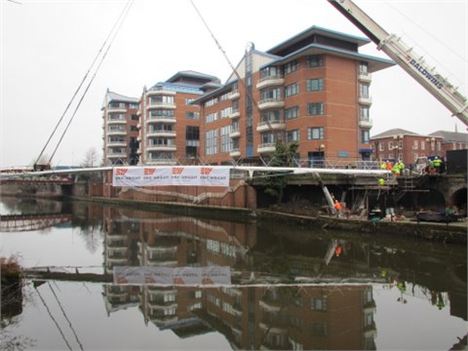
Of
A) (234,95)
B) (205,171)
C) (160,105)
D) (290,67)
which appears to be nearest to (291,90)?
(290,67)

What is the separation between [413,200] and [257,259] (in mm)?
14162

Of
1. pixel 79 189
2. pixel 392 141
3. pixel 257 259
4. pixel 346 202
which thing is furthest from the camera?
pixel 79 189

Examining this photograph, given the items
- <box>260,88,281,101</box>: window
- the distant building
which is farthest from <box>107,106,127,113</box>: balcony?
the distant building

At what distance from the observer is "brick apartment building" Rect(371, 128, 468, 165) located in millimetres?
69500

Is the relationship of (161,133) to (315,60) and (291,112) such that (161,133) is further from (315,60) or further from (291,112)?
(315,60)

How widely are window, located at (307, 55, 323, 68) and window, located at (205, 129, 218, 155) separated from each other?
22.6 meters

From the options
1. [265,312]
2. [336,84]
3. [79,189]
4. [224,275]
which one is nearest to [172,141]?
[79,189]

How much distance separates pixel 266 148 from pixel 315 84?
938 cm

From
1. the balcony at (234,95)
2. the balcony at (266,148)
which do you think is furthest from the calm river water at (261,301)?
the balcony at (234,95)

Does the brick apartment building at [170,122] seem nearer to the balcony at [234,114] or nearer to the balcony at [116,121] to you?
the balcony at [116,121]

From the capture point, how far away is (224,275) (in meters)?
16.7

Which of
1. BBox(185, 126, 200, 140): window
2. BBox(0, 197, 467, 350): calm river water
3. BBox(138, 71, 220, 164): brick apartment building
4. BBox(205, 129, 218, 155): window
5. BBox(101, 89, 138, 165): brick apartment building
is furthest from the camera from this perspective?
BBox(101, 89, 138, 165): brick apartment building

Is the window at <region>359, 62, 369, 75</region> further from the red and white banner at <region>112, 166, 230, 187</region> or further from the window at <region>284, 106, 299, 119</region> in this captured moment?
the red and white banner at <region>112, 166, 230, 187</region>

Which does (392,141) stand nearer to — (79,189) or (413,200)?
(413,200)
